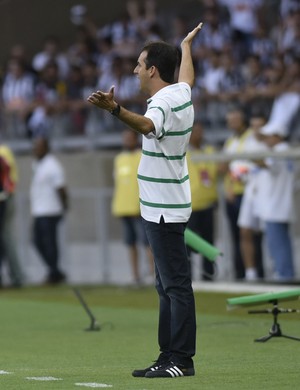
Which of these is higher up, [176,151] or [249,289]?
[176,151]

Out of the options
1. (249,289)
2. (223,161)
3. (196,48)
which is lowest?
(249,289)

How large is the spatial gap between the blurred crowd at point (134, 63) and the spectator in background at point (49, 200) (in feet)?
7.20

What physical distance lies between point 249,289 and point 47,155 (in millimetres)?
5098

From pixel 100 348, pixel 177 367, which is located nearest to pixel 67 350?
pixel 100 348

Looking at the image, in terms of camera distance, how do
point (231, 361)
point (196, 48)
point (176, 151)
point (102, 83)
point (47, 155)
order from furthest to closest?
1. point (102, 83)
2. point (196, 48)
3. point (47, 155)
4. point (231, 361)
5. point (176, 151)

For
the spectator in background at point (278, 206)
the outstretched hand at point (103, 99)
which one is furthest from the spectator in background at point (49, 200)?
the outstretched hand at point (103, 99)

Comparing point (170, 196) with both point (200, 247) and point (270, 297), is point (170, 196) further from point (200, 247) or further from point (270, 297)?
point (200, 247)

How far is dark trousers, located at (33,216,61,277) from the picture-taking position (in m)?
20.8

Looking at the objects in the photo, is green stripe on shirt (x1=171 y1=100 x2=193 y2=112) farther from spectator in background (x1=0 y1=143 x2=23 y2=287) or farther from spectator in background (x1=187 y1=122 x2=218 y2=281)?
spectator in background (x1=0 y1=143 x2=23 y2=287)

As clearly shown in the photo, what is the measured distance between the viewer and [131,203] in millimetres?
19641

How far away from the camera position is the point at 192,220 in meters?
18.2

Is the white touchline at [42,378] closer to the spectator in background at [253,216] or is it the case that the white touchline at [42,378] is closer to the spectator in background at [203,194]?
the spectator in background at [253,216]

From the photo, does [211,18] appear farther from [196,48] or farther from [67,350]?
[67,350]

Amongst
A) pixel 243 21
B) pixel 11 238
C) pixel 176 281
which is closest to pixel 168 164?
pixel 176 281
